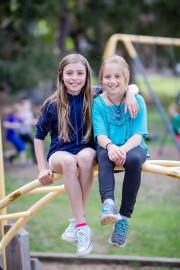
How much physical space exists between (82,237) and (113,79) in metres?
0.87

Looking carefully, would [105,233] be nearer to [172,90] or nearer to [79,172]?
[79,172]

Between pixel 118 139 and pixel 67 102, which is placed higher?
pixel 67 102

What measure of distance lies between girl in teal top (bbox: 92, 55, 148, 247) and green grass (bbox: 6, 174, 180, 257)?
2920mm

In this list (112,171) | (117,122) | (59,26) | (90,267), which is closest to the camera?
(112,171)

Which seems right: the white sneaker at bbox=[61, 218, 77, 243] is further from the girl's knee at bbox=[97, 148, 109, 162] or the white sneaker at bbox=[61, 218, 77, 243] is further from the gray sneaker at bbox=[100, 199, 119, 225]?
the girl's knee at bbox=[97, 148, 109, 162]

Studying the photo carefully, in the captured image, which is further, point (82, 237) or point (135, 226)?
point (135, 226)

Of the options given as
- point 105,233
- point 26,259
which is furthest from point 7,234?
point 105,233

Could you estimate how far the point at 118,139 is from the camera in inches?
138

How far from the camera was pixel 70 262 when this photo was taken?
19.4ft

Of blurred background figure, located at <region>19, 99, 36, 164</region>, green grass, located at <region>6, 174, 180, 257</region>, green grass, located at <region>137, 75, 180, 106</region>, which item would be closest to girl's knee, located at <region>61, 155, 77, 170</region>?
green grass, located at <region>6, 174, 180, 257</region>

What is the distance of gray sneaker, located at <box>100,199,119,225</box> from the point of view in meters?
3.26

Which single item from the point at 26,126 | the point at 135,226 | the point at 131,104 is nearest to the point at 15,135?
the point at 26,126

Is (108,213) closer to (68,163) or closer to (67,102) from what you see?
(68,163)

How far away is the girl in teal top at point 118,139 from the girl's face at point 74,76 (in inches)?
4.6
